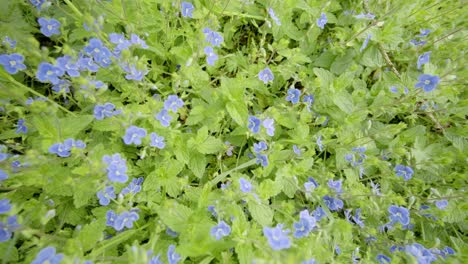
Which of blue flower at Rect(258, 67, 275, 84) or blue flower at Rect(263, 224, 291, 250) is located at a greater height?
blue flower at Rect(258, 67, 275, 84)

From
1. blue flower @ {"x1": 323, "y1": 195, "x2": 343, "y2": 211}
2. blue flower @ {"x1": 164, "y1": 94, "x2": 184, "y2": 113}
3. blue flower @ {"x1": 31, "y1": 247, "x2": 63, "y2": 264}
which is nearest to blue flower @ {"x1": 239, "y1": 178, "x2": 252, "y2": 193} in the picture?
blue flower @ {"x1": 164, "y1": 94, "x2": 184, "y2": 113}

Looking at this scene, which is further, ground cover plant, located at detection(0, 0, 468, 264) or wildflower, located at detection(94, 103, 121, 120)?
wildflower, located at detection(94, 103, 121, 120)

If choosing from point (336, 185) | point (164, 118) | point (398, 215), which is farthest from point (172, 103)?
point (398, 215)

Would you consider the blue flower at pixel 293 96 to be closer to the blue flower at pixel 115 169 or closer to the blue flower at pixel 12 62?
the blue flower at pixel 115 169

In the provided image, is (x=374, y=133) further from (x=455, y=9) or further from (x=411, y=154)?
(x=455, y=9)

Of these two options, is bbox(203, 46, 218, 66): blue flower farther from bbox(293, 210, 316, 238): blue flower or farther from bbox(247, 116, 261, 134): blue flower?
bbox(293, 210, 316, 238): blue flower

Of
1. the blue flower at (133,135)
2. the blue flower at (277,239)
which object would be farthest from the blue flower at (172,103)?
the blue flower at (277,239)

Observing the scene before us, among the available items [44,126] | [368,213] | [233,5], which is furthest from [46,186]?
[368,213]
